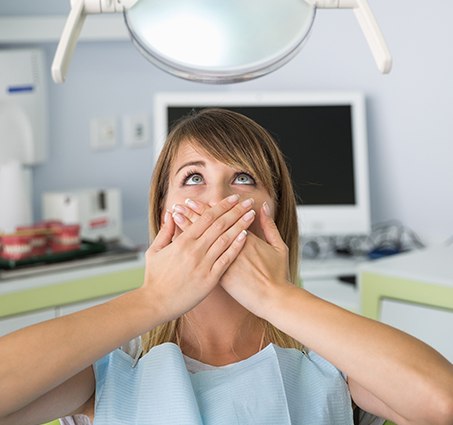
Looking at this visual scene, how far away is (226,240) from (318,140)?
1709 mm

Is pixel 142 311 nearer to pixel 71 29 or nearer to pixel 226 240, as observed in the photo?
pixel 226 240

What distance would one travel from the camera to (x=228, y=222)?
1270 mm

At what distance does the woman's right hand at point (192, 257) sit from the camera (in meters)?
1.22

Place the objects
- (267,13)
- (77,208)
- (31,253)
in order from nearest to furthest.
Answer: (267,13), (31,253), (77,208)

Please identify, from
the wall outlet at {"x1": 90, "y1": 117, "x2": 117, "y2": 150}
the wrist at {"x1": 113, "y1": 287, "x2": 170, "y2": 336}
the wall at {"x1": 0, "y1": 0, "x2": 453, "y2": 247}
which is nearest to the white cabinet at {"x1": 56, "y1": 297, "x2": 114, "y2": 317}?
the wall at {"x1": 0, "y1": 0, "x2": 453, "y2": 247}

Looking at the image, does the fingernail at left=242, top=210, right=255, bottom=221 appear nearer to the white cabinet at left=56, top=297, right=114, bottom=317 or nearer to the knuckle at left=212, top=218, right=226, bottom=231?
the knuckle at left=212, top=218, right=226, bottom=231

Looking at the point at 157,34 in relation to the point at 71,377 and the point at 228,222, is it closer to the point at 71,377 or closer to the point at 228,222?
the point at 228,222

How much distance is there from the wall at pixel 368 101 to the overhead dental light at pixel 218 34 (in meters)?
2.05

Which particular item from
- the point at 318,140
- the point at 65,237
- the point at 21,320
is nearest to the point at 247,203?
the point at 21,320

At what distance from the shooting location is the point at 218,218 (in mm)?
1277

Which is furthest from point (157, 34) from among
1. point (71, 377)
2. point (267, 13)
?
point (71, 377)

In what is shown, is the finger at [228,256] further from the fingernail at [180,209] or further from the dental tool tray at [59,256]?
the dental tool tray at [59,256]

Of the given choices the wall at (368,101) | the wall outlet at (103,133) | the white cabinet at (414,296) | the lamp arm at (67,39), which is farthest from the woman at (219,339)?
the wall outlet at (103,133)

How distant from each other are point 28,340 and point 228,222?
0.34 metres
